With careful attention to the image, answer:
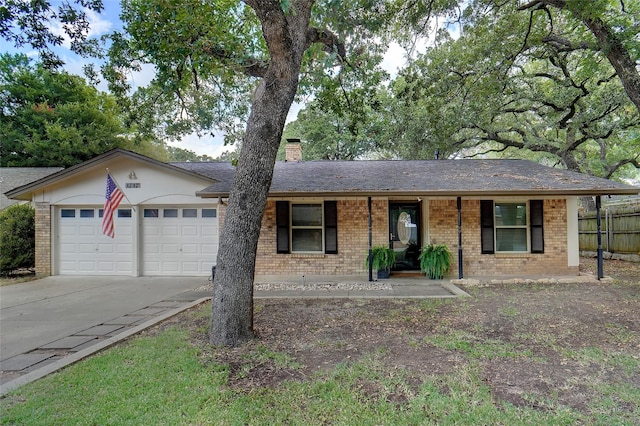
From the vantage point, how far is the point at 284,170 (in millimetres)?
10695

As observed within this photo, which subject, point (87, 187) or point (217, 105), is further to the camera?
point (87, 187)

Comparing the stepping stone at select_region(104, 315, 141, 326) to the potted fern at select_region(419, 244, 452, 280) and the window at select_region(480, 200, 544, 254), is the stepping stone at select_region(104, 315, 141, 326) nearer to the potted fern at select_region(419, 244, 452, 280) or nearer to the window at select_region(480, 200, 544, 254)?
the potted fern at select_region(419, 244, 452, 280)

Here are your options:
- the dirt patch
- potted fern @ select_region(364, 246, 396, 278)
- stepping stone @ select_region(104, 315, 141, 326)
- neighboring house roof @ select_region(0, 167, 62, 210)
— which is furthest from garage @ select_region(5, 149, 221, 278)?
neighboring house roof @ select_region(0, 167, 62, 210)

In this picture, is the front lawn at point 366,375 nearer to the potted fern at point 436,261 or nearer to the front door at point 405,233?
the potted fern at point 436,261

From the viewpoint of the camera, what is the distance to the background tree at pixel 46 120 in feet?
66.5

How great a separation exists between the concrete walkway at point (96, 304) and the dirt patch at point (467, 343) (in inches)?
35.6

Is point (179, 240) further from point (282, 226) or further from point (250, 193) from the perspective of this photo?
point (250, 193)

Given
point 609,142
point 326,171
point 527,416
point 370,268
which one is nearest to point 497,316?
point 527,416

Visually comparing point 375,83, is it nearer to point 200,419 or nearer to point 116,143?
point 200,419

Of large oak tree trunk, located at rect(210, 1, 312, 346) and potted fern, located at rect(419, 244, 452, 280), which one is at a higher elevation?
large oak tree trunk, located at rect(210, 1, 312, 346)

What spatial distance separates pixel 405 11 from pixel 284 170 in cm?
555

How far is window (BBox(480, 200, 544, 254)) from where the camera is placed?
9094mm

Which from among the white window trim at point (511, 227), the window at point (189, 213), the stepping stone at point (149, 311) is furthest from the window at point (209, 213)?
the white window trim at point (511, 227)

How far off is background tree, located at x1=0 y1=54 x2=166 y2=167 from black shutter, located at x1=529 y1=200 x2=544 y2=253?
1992cm
